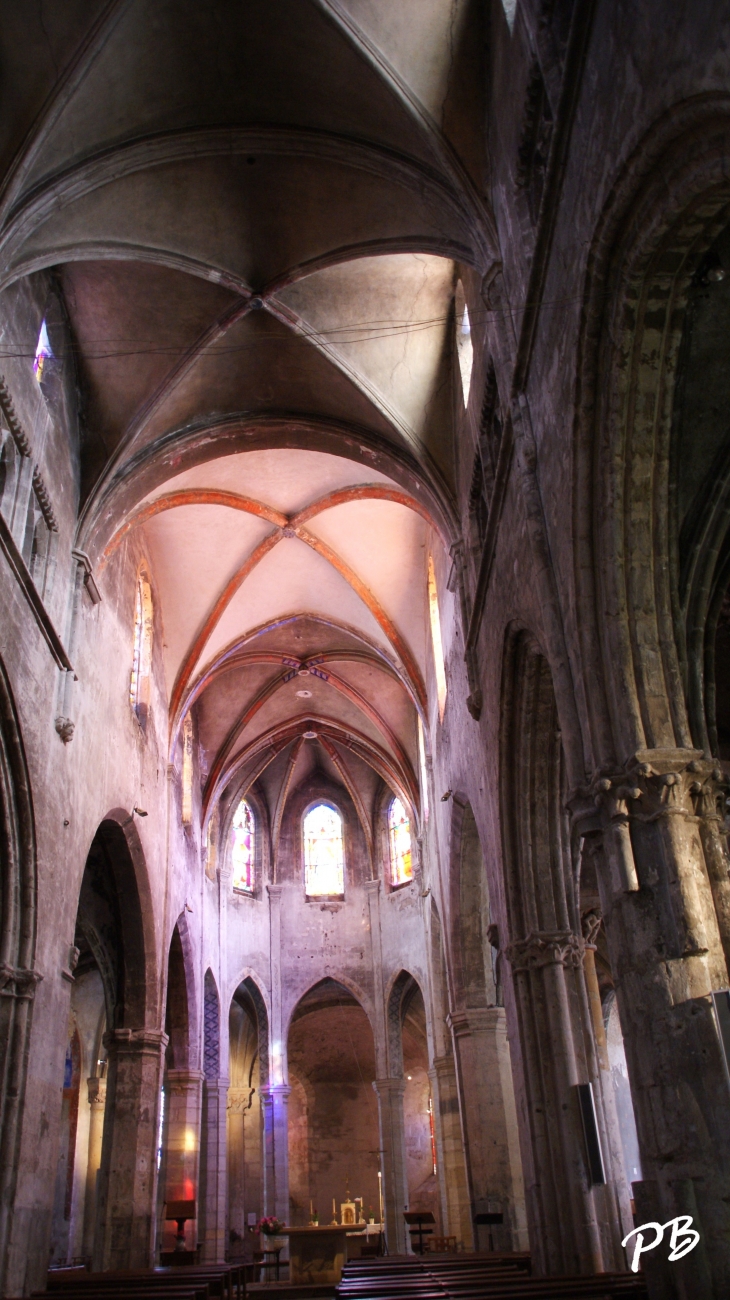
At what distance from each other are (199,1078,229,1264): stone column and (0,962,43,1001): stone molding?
12.0 meters

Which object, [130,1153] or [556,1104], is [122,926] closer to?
[130,1153]

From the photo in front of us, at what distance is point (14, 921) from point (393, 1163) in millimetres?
15144

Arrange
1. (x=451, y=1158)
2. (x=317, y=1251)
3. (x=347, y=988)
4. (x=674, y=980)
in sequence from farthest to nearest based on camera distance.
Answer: (x=347, y=988) → (x=317, y=1251) → (x=451, y=1158) → (x=674, y=980)

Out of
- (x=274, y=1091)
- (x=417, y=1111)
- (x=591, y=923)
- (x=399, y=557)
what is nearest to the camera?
(x=591, y=923)

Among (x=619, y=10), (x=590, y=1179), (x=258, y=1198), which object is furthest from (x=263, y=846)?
(x=619, y=10)

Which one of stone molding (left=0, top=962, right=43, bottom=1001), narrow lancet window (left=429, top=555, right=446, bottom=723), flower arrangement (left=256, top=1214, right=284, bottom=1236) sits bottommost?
flower arrangement (left=256, top=1214, right=284, bottom=1236)

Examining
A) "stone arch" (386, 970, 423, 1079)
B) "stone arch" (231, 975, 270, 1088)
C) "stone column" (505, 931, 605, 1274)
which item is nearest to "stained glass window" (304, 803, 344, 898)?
"stone arch" (231, 975, 270, 1088)

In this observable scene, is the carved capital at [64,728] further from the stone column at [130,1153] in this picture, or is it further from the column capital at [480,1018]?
the column capital at [480,1018]

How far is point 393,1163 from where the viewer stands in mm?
21875

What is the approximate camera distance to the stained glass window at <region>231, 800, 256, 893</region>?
2475 cm

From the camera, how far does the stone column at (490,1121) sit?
1362 cm

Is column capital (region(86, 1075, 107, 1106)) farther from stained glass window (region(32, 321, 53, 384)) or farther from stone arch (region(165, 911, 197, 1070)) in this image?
stained glass window (region(32, 321, 53, 384))

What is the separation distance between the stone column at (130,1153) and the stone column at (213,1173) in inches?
215

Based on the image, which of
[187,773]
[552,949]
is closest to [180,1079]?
[187,773]
